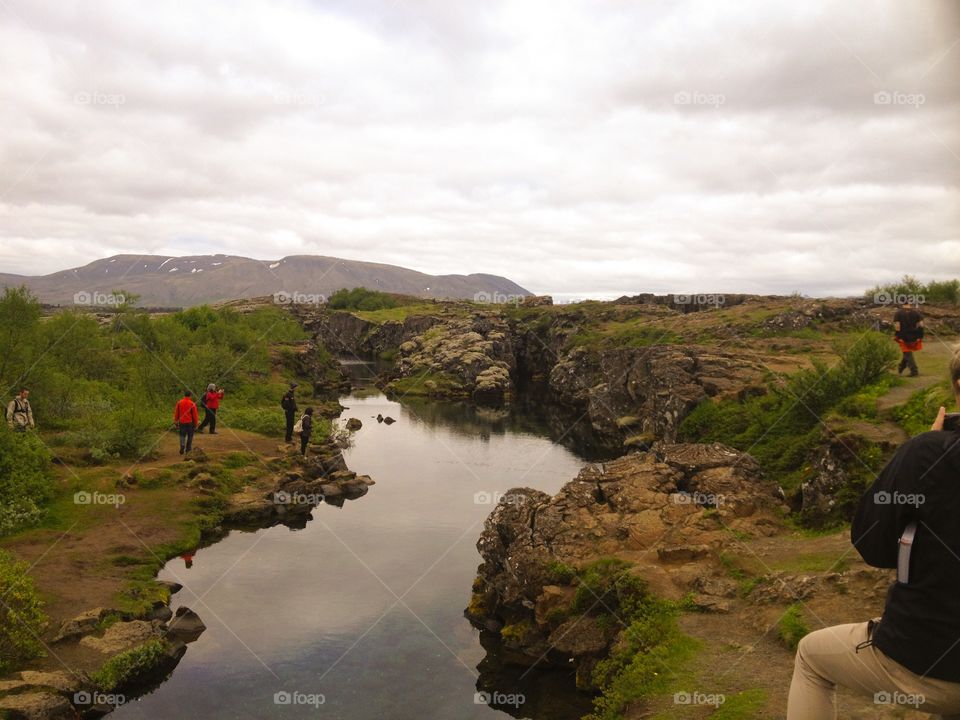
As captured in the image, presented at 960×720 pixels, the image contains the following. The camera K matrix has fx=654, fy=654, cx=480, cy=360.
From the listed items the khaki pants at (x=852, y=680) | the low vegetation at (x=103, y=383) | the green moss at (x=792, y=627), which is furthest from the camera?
the low vegetation at (x=103, y=383)

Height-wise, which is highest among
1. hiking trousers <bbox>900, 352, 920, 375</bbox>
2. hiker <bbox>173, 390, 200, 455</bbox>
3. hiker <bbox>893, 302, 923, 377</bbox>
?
hiker <bbox>893, 302, 923, 377</bbox>

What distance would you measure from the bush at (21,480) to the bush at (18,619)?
759 centimetres

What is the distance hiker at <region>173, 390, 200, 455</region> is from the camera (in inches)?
1337

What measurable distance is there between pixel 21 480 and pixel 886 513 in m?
30.6

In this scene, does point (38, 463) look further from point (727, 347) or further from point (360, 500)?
point (727, 347)

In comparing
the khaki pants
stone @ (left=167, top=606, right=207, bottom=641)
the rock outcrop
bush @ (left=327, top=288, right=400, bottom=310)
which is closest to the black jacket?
the khaki pants

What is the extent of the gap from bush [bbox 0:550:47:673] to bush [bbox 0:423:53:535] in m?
7.59

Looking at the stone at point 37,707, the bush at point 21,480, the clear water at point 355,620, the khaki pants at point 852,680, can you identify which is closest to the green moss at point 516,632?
the clear water at point 355,620

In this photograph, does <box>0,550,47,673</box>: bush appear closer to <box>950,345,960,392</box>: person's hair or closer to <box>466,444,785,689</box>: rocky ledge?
<box>466,444,785,689</box>: rocky ledge

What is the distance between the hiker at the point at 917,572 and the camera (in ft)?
16.9

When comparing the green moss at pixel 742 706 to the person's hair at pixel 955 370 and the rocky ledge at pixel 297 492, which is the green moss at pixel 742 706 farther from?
the rocky ledge at pixel 297 492

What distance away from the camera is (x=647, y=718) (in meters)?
12.1

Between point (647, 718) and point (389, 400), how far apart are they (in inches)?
2563

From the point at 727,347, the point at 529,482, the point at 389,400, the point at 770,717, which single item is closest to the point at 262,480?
the point at 529,482
